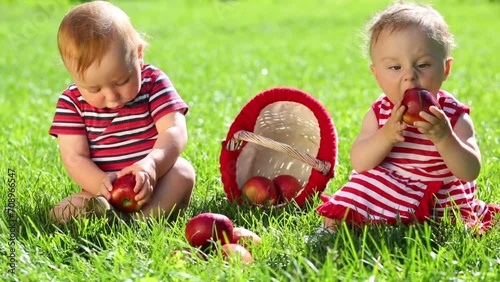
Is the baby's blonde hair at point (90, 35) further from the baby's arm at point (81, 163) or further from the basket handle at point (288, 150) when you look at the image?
the basket handle at point (288, 150)

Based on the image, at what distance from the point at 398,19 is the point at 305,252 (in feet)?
3.70

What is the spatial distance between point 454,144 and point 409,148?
1.15 feet

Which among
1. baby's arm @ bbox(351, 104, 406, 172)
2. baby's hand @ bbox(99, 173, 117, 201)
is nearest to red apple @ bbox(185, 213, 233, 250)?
baby's hand @ bbox(99, 173, 117, 201)

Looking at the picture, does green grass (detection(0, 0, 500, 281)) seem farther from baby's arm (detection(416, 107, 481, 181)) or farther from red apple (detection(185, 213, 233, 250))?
baby's arm (detection(416, 107, 481, 181))

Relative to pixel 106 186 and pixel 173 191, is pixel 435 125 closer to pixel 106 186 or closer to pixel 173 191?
pixel 173 191

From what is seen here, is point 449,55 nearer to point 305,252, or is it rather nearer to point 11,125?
point 305,252

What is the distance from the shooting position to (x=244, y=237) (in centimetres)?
325

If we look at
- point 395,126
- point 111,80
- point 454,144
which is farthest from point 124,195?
point 454,144

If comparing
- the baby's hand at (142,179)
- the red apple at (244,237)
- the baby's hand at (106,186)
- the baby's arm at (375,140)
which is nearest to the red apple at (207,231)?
the red apple at (244,237)

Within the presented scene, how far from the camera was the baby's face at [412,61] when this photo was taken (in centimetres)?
331

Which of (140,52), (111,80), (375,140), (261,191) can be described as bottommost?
(261,191)

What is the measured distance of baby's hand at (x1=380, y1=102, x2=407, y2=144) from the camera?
323cm

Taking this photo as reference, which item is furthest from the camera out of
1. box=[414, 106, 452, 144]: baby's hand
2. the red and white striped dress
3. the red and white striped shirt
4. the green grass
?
the red and white striped shirt

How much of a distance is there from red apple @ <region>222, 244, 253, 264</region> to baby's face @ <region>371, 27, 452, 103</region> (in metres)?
1.01
